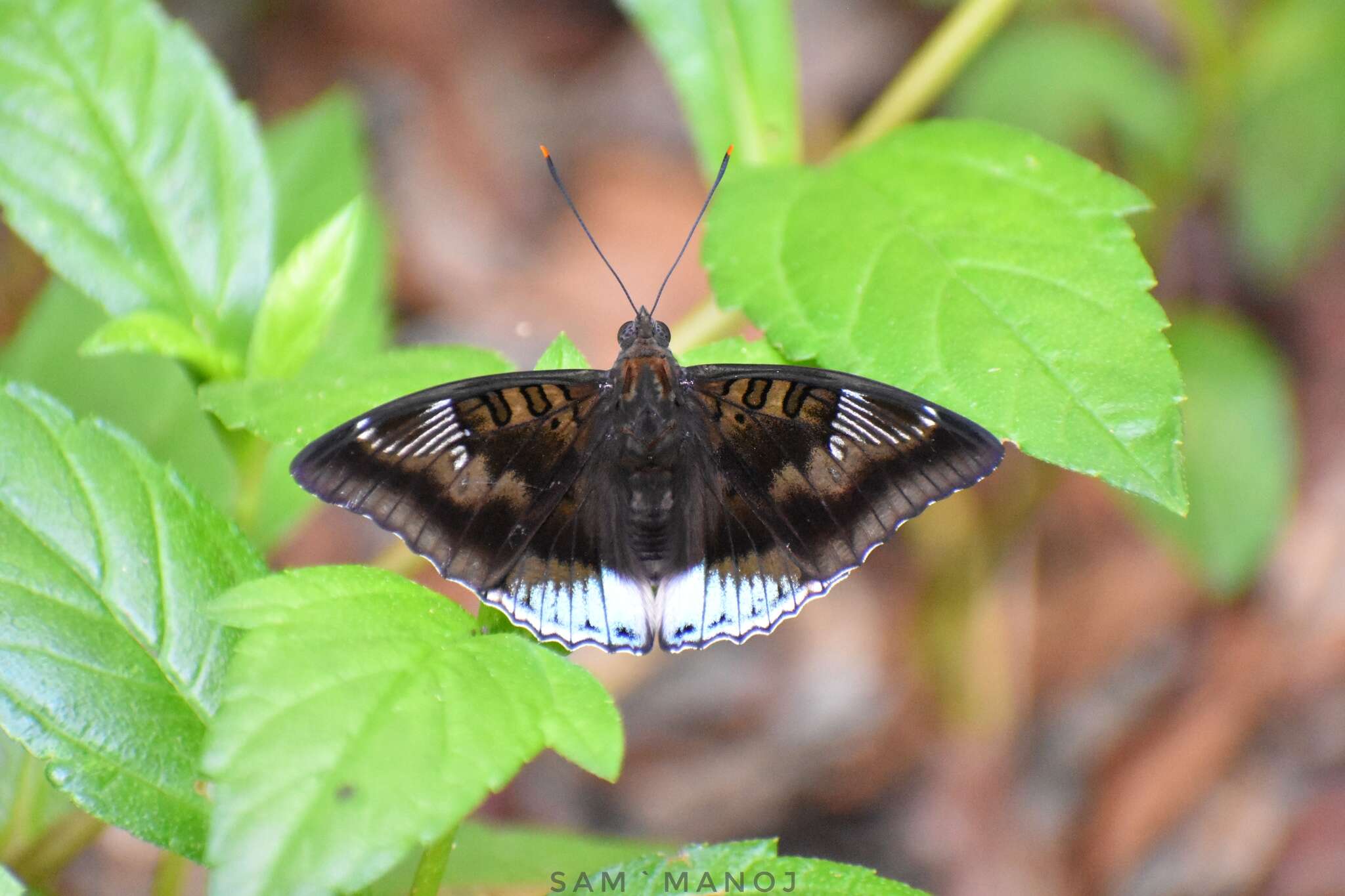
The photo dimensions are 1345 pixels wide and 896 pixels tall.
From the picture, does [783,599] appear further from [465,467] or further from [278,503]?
[278,503]

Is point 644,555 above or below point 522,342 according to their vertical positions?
below

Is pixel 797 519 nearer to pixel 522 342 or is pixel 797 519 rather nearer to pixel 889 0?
pixel 522 342

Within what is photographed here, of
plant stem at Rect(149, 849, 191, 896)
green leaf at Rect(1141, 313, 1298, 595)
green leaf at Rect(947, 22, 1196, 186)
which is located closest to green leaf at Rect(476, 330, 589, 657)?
plant stem at Rect(149, 849, 191, 896)

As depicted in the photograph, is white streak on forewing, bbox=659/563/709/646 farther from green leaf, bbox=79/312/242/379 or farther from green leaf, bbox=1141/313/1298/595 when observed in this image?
green leaf, bbox=1141/313/1298/595

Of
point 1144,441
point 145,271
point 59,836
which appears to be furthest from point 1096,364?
point 59,836

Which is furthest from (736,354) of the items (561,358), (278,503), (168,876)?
(168,876)
